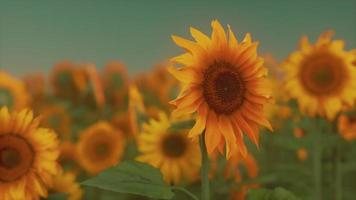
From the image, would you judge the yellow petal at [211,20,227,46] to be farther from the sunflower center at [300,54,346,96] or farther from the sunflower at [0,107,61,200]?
the sunflower center at [300,54,346,96]

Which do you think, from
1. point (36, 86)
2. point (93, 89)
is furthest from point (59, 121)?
point (36, 86)

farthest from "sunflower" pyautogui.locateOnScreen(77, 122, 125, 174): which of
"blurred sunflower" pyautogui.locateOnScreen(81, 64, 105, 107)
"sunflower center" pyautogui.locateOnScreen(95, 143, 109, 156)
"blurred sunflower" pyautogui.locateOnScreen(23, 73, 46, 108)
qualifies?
"blurred sunflower" pyautogui.locateOnScreen(23, 73, 46, 108)

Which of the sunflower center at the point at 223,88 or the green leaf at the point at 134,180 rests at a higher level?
the sunflower center at the point at 223,88

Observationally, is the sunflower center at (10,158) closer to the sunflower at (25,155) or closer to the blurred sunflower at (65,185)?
the sunflower at (25,155)

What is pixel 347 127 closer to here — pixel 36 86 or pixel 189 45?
pixel 189 45

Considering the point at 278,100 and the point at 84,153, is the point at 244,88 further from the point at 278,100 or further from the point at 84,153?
the point at 278,100

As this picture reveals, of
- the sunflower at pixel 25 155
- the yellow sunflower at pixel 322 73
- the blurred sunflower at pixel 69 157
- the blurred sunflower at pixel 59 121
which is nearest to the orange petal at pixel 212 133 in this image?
the sunflower at pixel 25 155

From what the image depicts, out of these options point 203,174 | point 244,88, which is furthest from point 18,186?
point 244,88
